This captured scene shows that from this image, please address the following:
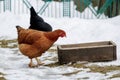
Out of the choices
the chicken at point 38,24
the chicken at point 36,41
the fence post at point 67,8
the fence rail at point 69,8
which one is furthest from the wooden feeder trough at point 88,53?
the fence post at point 67,8

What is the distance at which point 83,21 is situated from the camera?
16297 millimetres

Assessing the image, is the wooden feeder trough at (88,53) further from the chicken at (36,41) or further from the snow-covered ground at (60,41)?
the chicken at (36,41)

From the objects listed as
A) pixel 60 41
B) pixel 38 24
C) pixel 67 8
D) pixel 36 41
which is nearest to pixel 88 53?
pixel 36 41

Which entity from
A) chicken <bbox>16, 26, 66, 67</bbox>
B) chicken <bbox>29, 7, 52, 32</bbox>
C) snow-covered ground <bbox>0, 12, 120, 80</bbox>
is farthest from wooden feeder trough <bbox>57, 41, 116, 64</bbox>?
chicken <bbox>29, 7, 52, 32</bbox>

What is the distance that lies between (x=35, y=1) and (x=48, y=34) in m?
7.22

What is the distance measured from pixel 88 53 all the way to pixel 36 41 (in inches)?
46.5

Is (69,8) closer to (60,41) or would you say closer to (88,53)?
(60,41)

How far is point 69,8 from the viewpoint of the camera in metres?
18.0

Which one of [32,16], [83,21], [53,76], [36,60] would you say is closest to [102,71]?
[53,76]

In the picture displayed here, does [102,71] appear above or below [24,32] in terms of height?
below

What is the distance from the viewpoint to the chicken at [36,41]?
1082cm

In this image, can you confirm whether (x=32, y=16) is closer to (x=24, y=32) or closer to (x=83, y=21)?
(x=24, y=32)

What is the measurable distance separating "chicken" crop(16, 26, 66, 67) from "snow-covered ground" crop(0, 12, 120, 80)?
1.13ft

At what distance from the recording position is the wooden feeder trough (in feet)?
36.4
